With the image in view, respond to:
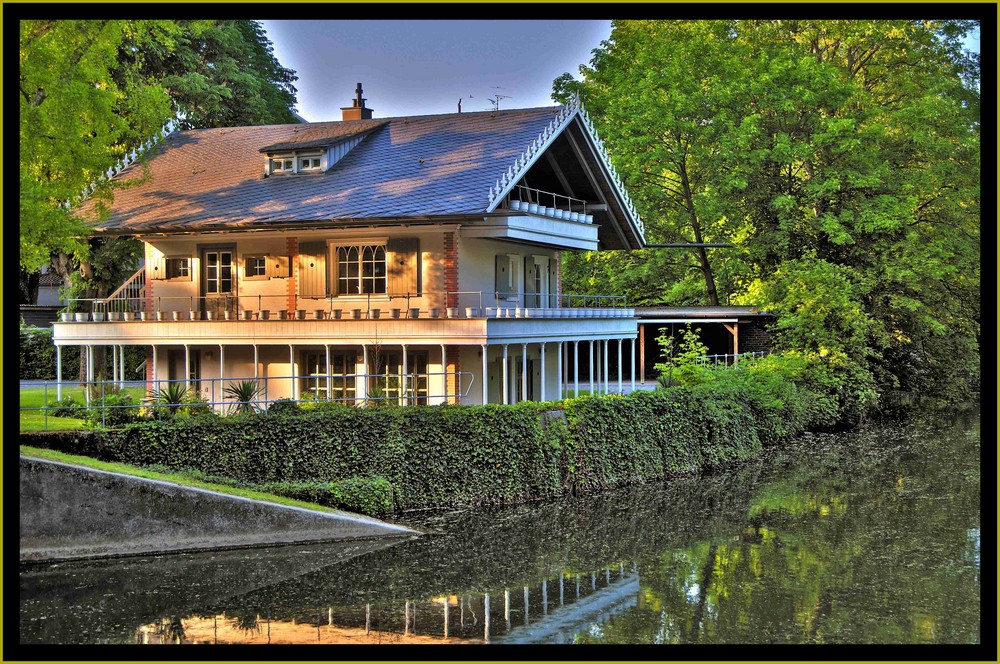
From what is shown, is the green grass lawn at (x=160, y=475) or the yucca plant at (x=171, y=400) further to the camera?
the yucca plant at (x=171, y=400)

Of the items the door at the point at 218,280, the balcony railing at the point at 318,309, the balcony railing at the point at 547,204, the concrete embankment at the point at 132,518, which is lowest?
the concrete embankment at the point at 132,518

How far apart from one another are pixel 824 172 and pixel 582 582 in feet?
95.7

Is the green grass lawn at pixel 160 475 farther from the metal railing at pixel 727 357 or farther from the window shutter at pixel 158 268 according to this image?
the metal railing at pixel 727 357

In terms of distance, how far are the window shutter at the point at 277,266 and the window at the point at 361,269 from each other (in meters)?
1.47

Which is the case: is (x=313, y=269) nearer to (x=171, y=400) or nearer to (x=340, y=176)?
(x=340, y=176)

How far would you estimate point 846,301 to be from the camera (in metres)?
40.1

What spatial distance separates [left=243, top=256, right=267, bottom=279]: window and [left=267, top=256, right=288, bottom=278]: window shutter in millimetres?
211

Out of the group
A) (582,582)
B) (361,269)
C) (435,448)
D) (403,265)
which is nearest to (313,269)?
(361,269)

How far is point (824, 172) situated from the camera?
43.0 m

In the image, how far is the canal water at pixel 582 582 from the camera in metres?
14.5

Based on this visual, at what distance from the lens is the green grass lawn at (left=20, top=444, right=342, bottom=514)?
754 inches

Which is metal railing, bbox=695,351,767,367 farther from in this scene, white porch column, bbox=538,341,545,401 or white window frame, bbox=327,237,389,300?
white window frame, bbox=327,237,389,300

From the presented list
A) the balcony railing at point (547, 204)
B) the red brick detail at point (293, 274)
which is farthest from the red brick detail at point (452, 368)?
the red brick detail at point (293, 274)

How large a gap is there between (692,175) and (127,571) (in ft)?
111
